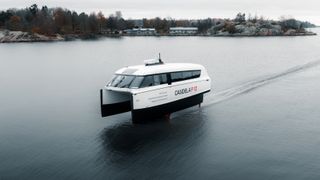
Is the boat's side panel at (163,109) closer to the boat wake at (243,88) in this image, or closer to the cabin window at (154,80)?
the cabin window at (154,80)

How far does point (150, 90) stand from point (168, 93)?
1.96m

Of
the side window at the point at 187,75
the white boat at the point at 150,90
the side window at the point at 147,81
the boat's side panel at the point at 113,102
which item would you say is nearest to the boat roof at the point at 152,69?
the white boat at the point at 150,90

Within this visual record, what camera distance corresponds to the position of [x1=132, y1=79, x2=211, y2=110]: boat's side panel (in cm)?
2730

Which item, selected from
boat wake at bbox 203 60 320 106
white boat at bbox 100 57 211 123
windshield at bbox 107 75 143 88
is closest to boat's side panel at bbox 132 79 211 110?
white boat at bbox 100 57 211 123

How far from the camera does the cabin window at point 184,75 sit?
30016mm

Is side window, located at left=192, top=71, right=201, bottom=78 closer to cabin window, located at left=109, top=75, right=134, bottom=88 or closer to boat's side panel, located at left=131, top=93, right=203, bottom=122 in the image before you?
boat's side panel, located at left=131, top=93, right=203, bottom=122

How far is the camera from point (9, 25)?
190m

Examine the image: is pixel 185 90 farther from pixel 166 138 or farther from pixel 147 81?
pixel 166 138

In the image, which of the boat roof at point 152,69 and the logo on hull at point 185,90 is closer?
the boat roof at point 152,69

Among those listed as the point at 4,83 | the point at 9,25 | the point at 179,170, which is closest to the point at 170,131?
the point at 179,170

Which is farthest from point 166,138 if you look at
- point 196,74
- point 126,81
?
point 196,74

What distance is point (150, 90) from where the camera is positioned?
27859mm

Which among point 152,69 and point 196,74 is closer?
point 152,69

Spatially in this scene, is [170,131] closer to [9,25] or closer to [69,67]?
[69,67]
